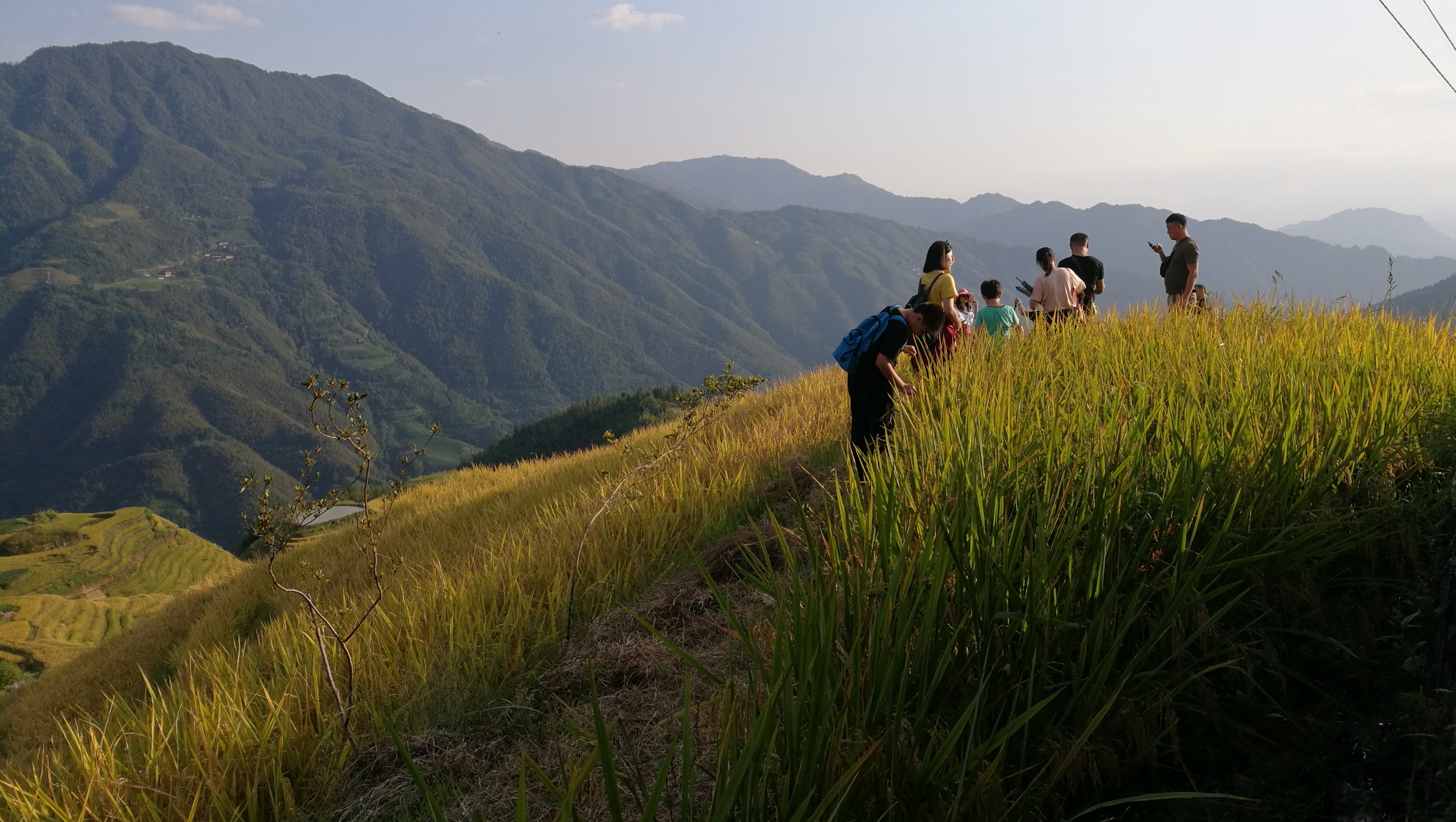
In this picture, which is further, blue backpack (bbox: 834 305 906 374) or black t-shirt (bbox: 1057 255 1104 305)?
black t-shirt (bbox: 1057 255 1104 305)

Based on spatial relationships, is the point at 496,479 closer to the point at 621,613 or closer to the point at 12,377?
the point at 621,613

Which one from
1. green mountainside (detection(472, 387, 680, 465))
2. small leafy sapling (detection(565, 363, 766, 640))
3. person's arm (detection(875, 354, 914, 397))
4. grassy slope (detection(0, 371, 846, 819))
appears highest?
person's arm (detection(875, 354, 914, 397))

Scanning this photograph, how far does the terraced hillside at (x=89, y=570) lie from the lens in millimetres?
54250

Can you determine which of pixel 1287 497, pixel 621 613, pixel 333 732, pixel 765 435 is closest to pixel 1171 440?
pixel 1287 497

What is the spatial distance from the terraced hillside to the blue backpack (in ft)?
192

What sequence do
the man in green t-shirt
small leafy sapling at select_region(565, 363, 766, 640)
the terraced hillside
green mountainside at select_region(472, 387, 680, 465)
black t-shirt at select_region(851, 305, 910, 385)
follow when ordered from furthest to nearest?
1. green mountainside at select_region(472, 387, 680, 465)
2. the terraced hillside
3. the man in green t-shirt
4. small leafy sapling at select_region(565, 363, 766, 640)
5. black t-shirt at select_region(851, 305, 910, 385)

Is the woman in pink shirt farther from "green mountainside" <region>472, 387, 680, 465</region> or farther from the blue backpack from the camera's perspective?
"green mountainside" <region>472, 387, 680, 465</region>

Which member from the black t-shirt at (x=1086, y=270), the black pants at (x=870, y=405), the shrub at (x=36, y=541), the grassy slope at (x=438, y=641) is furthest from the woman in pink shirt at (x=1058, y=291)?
the shrub at (x=36, y=541)

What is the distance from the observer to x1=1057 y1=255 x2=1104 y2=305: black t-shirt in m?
8.63

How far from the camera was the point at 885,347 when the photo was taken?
17.8 ft

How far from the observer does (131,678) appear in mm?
10453

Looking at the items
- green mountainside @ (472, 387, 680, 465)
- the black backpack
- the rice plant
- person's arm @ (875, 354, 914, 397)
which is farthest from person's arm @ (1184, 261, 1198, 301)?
green mountainside @ (472, 387, 680, 465)

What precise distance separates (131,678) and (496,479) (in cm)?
636

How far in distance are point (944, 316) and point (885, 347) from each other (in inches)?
27.6
